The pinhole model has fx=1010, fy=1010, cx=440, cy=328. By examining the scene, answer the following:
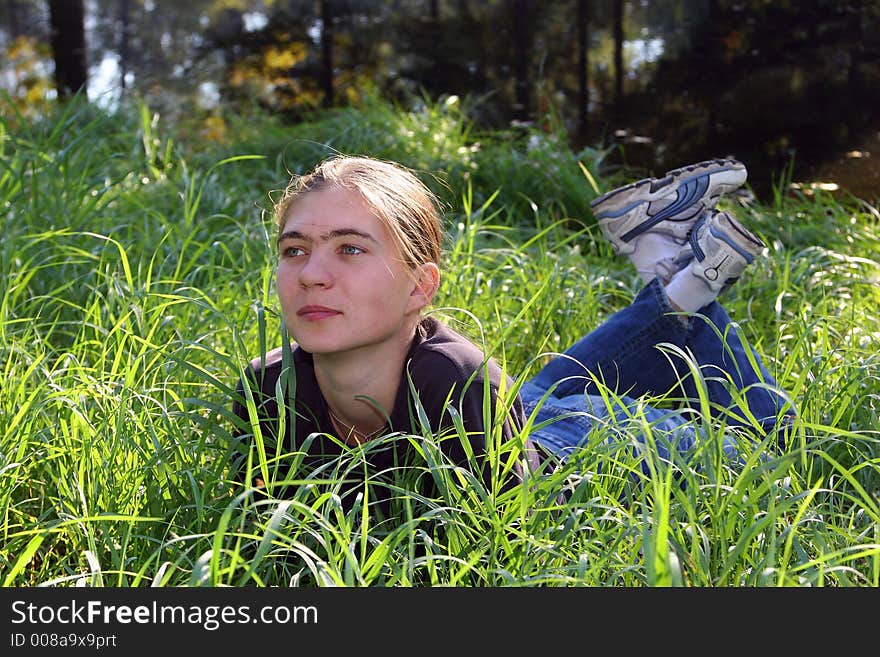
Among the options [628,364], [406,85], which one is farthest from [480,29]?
[628,364]

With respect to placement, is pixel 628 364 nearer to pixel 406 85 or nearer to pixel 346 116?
pixel 346 116

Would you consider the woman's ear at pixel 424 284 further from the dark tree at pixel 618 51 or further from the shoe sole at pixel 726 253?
the dark tree at pixel 618 51

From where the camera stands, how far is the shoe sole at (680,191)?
2.62 m

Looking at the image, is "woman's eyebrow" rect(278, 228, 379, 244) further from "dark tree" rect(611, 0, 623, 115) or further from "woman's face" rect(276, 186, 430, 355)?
"dark tree" rect(611, 0, 623, 115)

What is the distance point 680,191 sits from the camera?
2.67 meters

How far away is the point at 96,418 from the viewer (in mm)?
1960

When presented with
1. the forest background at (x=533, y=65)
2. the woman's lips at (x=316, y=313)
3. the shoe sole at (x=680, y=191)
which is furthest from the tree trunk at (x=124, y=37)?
the woman's lips at (x=316, y=313)

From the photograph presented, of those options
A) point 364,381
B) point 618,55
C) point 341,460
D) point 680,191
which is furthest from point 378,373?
point 618,55

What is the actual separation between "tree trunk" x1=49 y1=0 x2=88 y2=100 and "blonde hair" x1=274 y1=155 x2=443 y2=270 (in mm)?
4602

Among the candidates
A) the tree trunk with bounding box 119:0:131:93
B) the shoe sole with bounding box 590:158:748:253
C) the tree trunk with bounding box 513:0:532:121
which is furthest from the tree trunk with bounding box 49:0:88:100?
the shoe sole with bounding box 590:158:748:253

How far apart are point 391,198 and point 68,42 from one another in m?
5.20

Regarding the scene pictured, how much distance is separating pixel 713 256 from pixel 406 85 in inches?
135

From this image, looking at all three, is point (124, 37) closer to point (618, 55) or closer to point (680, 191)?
point (618, 55)

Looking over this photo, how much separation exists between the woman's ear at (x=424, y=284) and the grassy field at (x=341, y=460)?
0.18 meters
